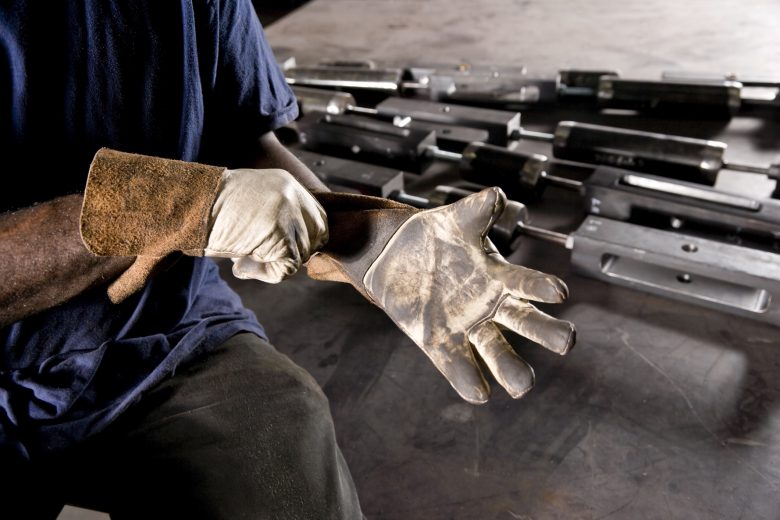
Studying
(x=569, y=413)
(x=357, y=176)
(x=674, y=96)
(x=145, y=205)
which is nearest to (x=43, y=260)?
(x=145, y=205)

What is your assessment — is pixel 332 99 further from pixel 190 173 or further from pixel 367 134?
pixel 190 173

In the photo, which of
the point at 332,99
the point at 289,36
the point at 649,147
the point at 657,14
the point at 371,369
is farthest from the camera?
the point at 289,36

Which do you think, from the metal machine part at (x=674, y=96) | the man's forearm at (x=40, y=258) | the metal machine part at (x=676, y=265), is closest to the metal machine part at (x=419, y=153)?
the metal machine part at (x=676, y=265)

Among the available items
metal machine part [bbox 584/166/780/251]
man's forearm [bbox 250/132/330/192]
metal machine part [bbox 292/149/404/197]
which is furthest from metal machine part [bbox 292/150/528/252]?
man's forearm [bbox 250/132/330/192]

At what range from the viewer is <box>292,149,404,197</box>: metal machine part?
1897 millimetres

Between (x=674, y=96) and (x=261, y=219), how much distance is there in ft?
6.16

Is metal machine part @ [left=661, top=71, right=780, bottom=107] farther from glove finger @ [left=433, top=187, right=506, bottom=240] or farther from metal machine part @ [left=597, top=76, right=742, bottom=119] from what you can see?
glove finger @ [left=433, top=187, right=506, bottom=240]

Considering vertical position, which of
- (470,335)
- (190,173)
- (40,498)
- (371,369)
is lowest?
(371,369)

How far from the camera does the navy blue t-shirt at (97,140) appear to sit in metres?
0.92

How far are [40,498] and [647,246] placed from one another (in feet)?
4.50

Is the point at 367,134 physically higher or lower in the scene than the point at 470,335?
lower

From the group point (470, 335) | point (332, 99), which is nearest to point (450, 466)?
point (470, 335)

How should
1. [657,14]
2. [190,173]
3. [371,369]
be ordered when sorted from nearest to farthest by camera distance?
[190,173], [371,369], [657,14]

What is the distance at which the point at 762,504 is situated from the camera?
1.14m
